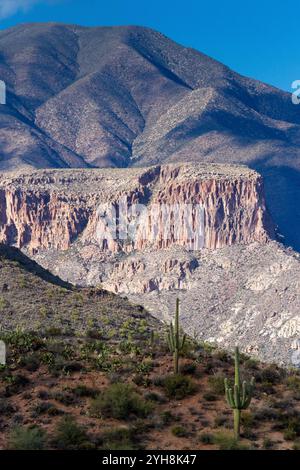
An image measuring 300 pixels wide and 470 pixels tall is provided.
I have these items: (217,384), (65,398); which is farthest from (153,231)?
(65,398)

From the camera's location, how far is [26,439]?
28844 mm

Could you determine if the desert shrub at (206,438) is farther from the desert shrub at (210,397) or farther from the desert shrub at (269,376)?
the desert shrub at (269,376)

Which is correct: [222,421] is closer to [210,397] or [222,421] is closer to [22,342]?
[210,397]

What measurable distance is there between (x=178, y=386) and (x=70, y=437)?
20.8ft

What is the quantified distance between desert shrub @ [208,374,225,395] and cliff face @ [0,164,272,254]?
399 feet

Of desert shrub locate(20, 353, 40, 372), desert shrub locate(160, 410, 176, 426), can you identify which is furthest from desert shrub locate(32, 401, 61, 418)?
desert shrub locate(160, 410, 176, 426)

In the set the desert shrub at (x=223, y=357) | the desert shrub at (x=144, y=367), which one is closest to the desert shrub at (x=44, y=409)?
the desert shrub at (x=144, y=367)

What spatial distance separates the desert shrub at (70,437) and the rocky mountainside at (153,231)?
101 metres

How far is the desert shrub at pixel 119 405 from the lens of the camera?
32031mm

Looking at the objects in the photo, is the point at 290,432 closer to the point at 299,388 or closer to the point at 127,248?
the point at 299,388

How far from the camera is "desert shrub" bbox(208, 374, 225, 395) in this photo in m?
34.7

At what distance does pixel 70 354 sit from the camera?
38.3m
